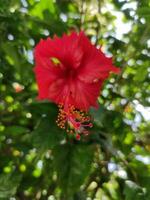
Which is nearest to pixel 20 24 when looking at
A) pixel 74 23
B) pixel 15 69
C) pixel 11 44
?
pixel 11 44

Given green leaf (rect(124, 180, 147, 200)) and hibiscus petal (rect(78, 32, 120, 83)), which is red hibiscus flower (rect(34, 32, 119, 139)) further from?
green leaf (rect(124, 180, 147, 200))

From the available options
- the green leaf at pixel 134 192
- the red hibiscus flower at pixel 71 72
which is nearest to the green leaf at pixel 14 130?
the green leaf at pixel 134 192

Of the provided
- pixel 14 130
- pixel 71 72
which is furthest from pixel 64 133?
pixel 71 72

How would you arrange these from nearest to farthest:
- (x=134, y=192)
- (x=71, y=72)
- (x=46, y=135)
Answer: (x=71, y=72) → (x=46, y=135) → (x=134, y=192)

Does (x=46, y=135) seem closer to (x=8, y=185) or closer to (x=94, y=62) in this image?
(x=8, y=185)

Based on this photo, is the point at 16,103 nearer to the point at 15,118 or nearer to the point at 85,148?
the point at 15,118
